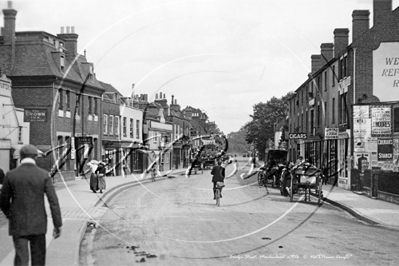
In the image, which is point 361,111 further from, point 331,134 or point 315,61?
point 315,61

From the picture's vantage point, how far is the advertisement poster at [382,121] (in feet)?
81.3

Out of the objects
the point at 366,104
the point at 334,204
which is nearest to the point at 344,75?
the point at 366,104

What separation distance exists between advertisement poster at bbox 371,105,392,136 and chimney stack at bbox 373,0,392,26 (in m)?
6.76

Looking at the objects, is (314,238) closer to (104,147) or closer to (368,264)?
(368,264)

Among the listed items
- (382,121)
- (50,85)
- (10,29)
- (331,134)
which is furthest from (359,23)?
(10,29)

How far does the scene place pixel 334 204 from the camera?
2112 centimetres

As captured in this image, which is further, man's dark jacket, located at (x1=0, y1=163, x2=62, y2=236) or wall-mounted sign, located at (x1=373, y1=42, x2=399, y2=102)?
wall-mounted sign, located at (x1=373, y1=42, x2=399, y2=102)

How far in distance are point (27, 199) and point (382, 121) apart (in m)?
21.7

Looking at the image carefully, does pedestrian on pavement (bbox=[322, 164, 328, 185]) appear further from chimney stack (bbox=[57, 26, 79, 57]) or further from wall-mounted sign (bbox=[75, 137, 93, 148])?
chimney stack (bbox=[57, 26, 79, 57])

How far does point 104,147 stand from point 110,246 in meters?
34.5

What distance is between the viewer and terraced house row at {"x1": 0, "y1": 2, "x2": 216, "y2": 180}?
27172 mm

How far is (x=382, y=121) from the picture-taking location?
2505 cm

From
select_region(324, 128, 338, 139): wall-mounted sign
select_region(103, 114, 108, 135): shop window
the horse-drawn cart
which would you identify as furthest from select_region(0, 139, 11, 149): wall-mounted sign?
select_region(103, 114, 108, 135): shop window

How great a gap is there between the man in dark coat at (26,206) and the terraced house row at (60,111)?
13414 mm
